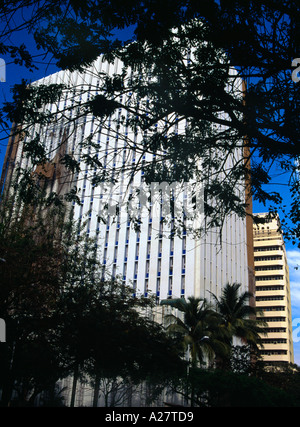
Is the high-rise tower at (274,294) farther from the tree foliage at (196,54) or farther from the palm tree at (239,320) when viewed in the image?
the tree foliage at (196,54)

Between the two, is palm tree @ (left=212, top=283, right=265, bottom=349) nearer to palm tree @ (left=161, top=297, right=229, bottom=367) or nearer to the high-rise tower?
palm tree @ (left=161, top=297, right=229, bottom=367)

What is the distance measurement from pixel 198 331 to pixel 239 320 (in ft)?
10.9

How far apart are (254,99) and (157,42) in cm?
220

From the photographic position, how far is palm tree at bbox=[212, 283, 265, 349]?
27.5 metres

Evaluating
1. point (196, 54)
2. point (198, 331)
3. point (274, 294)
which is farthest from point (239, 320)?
point (274, 294)

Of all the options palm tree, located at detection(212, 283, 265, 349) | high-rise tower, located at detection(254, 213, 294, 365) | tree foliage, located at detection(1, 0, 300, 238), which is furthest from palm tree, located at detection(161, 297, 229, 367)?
high-rise tower, located at detection(254, 213, 294, 365)

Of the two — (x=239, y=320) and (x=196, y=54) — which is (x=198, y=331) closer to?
(x=239, y=320)

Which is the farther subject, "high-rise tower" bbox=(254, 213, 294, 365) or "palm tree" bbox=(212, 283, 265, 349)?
"high-rise tower" bbox=(254, 213, 294, 365)

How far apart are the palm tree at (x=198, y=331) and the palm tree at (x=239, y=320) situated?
1.19 meters

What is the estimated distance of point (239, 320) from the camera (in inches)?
1102

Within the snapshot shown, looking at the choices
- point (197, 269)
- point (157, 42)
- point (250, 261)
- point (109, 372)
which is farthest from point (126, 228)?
point (157, 42)

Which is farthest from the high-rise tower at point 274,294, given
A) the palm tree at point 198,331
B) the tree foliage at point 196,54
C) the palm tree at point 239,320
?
the tree foliage at point 196,54

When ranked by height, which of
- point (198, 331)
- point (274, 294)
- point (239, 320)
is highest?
point (274, 294)

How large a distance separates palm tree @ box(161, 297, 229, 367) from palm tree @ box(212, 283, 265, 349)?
119 cm
